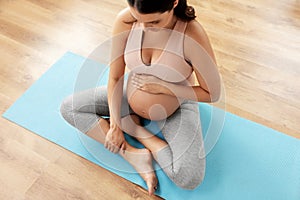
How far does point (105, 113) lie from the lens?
48.5 inches

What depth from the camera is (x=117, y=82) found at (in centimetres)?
109

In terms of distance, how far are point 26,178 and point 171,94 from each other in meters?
0.66

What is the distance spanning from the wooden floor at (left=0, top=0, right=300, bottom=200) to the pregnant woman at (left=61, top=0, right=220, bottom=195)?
0.50ft

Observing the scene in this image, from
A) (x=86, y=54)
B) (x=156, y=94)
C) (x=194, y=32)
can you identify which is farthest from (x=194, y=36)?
(x=86, y=54)

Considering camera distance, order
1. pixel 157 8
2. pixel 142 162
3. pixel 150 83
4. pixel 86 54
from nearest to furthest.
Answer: pixel 157 8, pixel 150 83, pixel 142 162, pixel 86 54

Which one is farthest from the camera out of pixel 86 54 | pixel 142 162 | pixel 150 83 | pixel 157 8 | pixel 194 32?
pixel 86 54

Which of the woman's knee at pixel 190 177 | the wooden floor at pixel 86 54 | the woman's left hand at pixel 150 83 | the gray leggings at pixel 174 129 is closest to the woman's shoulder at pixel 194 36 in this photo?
the woman's left hand at pixel 150 83

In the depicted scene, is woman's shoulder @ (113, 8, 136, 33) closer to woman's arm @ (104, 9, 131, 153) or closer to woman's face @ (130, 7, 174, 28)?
woman's arm @ (104, 9, 131, 153)

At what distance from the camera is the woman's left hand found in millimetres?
1015

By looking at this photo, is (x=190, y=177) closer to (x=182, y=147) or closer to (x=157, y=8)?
(x=182, y=147)

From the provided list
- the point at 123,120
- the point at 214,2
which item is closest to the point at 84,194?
the point at 123,120

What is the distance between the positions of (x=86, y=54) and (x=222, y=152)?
893mm

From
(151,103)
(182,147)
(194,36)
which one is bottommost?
A: (182,147)

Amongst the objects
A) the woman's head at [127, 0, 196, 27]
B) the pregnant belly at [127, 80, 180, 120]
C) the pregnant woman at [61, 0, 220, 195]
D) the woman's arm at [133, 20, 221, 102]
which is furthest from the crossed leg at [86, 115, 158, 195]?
the woman's head at [127, 0, 196, 27]
